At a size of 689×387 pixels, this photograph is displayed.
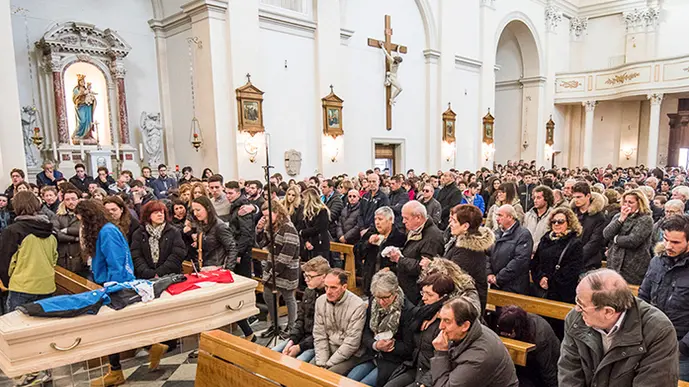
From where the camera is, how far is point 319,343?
3248mm

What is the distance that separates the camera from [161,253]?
4.13 meters

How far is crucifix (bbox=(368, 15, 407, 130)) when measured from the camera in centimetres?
1341

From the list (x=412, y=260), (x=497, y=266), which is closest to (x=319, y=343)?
(x=412, y=260)

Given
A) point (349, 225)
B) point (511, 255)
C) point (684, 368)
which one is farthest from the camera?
point (349, 225)

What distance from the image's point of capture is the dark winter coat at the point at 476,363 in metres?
2.14

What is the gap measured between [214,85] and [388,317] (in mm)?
8161

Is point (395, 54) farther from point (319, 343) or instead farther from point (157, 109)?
point (319, 343)

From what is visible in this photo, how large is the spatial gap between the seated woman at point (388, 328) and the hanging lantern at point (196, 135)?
7912 millimetres

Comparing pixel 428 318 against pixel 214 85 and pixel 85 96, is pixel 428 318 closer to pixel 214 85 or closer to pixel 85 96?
pixel 214 85

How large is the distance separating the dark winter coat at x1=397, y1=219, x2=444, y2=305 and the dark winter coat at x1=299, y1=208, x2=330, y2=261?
1656 millimetres

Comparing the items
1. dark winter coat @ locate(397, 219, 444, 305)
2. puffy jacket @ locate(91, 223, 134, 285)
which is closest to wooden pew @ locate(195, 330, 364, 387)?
puffy jacket @ locate(91, 223, 134, 285)

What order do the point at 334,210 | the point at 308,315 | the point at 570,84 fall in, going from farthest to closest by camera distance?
the point at 570,84, the point at 334,210, the point at 308,315

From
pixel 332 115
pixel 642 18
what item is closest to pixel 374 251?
pixel 332 115

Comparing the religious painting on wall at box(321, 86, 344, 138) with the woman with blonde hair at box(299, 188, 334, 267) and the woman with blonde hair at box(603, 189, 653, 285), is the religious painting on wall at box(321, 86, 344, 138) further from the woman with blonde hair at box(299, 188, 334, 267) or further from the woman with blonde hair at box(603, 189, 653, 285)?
the woman with blonde hair at box(603, 189, 653, 285)
